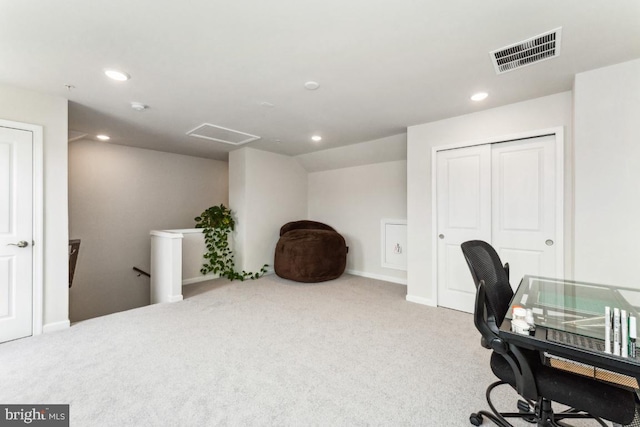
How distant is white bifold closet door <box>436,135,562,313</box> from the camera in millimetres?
2880

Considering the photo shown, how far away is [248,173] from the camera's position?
16.2 ft

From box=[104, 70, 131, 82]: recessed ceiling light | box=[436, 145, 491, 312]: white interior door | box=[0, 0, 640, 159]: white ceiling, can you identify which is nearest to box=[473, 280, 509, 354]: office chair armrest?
box=[0, 0, 640, 159]: white ceiling

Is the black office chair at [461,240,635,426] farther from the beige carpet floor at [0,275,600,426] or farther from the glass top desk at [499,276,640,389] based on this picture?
the beige carpet floor at [0,275,600,426]

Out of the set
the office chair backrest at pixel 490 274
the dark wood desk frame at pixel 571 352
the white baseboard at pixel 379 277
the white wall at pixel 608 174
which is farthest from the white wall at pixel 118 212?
the white wall at pixel 608 174

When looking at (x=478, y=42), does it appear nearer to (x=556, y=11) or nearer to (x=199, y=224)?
(x=556, y=11)

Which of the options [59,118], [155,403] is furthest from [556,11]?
[59,118]

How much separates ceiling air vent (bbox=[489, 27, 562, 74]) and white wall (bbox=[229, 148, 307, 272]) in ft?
12.6

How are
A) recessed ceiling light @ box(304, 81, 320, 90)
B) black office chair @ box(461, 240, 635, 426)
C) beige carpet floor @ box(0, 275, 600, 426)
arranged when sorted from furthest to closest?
recessed ceiling light @ box(304, 81, 320, 90) < beige carpet floor @ box(0, 275, 600, 426) < black office chair @ box(461, 240, 635, 426)

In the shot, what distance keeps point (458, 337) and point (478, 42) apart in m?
2.49

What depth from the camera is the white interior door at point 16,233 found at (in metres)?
2.57

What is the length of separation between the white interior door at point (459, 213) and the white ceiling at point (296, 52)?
0.58m

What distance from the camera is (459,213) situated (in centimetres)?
341

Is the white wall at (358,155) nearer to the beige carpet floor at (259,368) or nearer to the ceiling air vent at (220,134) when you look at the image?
the ceiling air vent at (220,134)

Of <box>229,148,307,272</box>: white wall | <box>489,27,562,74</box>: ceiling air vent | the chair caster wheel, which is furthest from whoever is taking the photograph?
<box>229,148,307,272</box>: white wall
